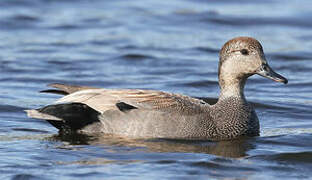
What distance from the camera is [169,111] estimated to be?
10320mm

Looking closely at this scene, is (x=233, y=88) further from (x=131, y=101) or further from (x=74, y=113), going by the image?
(x=74, y=113)

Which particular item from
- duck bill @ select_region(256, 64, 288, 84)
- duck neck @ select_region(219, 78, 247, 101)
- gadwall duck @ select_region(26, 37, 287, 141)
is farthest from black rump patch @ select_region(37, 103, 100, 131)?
duck bill @ select_region(256, 64, 288, 84)

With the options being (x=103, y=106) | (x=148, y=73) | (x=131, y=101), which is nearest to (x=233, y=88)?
(x=131, y=101)

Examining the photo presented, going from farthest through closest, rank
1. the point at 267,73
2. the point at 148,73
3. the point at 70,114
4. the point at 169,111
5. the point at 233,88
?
the point at 148,73 → the point at 233,88 → the point at 267,73 → the point at 70,114 → the point at 169,111

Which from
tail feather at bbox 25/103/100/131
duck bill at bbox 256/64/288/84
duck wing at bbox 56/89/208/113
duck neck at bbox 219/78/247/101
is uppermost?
duck bill at bbox 256/64/288/84

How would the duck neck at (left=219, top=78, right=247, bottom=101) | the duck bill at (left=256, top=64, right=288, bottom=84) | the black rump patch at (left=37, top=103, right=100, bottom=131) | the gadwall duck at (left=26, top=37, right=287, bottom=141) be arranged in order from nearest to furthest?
the gadwall duck at (left=26, top=37, right=287, bottom=141) → the black rump patch at (left=37, top=103, right=100, bottom=131) → the duck bill at (left=256, top=64, right=288, bottom=84) → the duck neck at (left=219, top=78, right=247, bottom=101)

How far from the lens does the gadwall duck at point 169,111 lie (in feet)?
33.9

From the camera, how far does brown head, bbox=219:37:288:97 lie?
1059 cm

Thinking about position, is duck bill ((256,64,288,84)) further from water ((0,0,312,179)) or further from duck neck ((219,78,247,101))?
water ((0,0,312,179))

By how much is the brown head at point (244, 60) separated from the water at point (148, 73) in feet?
2.85

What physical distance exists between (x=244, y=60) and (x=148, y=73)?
5596mm

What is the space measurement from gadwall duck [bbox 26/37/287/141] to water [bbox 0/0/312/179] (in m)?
0.15

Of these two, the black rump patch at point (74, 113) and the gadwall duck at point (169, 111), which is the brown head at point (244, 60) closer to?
the gadwall duck at point (169, 111)

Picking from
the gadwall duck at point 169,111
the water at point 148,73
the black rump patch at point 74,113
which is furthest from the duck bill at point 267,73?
the black rump patch at point 74,113
